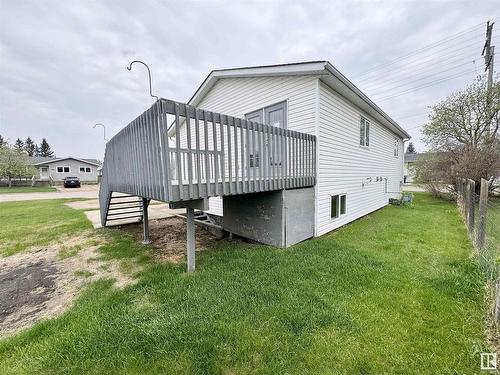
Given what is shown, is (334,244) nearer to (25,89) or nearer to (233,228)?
(233,228)

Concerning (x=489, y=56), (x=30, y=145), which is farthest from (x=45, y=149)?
(x=489, y=56)

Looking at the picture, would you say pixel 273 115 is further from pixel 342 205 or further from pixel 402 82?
pixel 402 82

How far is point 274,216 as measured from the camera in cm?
555

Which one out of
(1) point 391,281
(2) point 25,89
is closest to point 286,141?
(1) point 391,281

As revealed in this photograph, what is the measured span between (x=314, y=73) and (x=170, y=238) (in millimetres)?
6070

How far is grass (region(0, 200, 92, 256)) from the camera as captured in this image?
6.43 meters

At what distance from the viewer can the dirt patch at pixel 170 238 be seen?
543cm

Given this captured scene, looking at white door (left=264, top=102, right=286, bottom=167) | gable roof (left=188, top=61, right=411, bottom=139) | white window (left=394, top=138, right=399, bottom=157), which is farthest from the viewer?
white window (left=394, top=138, right=399, bottom=157)

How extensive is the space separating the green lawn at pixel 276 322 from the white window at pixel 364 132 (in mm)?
5271

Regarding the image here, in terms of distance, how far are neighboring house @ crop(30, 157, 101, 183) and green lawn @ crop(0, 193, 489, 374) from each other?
1586 inches

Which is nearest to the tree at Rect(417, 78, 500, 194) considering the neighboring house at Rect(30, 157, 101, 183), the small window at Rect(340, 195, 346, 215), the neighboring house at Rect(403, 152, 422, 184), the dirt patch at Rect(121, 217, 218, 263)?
the neighboring house at Rect(403, 152, 422, 184)

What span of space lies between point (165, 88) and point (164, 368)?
66.3 ft

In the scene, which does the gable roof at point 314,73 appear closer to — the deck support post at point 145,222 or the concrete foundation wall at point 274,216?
the concrete foundation wall at point 274,216

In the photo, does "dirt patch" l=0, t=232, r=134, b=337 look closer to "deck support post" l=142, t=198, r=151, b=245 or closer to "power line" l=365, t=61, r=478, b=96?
"deck support post" l=142, t=198, r=151, b=245
